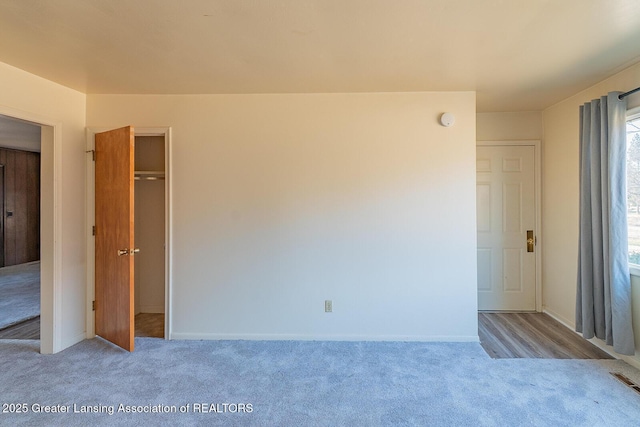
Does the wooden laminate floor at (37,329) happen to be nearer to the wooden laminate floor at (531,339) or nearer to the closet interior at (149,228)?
the closet interior at (149,228)

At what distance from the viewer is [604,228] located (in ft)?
8.13

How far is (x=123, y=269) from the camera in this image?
2691mm

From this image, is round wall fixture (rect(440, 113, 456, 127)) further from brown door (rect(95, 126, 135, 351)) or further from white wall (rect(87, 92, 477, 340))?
brown door (rect(95, 126, 135, 351))

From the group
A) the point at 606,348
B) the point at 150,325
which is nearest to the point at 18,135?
the point at 150,325

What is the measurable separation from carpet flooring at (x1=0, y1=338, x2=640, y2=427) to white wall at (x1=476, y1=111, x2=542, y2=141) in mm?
2555

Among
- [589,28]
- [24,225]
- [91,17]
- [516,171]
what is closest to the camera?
[91,17]

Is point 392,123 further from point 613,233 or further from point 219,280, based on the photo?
point 219,280

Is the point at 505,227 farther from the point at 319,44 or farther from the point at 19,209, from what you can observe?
the point at 19,209

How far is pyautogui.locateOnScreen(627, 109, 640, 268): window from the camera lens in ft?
8.00

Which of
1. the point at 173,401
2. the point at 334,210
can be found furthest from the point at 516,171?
the point at 173,401

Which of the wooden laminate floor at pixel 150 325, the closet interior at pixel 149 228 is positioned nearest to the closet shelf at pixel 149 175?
the closet interior at pixel 149 228

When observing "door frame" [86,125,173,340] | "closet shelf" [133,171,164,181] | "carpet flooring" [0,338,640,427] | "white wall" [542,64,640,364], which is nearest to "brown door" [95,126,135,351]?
"door frame" [86,125,173,340]

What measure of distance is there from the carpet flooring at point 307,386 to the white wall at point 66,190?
0.96 feet

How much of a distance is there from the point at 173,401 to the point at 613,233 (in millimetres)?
3697
